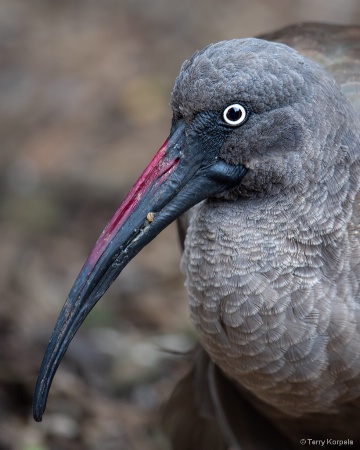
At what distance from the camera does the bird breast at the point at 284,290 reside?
2.99 meters

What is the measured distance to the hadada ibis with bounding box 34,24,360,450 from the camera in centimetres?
291

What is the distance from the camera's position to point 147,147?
6.06 meters

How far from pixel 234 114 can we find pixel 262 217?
0.36 meters

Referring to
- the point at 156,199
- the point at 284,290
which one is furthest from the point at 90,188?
the point at 284,290

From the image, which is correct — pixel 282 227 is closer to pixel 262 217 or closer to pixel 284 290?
pixel 262 217

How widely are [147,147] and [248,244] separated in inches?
124

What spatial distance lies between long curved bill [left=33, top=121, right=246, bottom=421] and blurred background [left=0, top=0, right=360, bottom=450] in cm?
119

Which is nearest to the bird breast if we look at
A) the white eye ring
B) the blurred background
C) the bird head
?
the bird head

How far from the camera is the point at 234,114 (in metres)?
2.89

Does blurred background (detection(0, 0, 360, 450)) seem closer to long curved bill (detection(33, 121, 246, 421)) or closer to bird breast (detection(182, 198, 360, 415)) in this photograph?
long curved bill (detection(33, 121, 246, 421))

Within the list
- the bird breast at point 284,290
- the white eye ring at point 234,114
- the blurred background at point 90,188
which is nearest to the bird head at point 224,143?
the white eye ring at point 234,114

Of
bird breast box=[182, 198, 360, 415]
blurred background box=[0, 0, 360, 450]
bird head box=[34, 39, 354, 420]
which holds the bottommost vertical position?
blurred background box=[0, 0, 360, 450]

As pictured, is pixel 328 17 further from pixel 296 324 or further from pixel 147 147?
pixel 296 324

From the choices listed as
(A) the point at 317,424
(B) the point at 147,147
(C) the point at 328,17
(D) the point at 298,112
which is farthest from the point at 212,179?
(C) the point at 328,17
